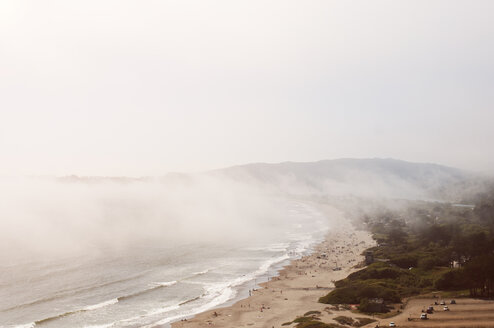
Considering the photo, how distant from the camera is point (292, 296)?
51281 millimetres

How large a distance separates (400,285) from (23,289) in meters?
55.5

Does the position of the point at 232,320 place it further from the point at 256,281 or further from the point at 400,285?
the point at 400,285

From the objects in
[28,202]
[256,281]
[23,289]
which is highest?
[28,202]

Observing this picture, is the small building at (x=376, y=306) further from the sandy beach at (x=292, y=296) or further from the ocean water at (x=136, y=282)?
the ocean water at (x=136, y=282)

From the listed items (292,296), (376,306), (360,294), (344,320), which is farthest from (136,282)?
(376,306)

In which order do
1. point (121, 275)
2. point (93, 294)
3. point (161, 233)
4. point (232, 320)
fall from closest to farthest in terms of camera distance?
point (232, 320)
point (93, 294)
point (121, 275)
point (161, 233)

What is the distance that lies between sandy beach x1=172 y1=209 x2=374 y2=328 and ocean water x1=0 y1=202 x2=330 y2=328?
2.90 meters

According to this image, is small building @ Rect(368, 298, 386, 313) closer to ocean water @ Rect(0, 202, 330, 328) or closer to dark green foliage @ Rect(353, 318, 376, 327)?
dark green foliage @ Rect(353, 318, 376, 327)

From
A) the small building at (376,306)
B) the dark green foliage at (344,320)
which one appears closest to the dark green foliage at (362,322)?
the dark green foliage at (344,320)

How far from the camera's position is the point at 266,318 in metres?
42.3

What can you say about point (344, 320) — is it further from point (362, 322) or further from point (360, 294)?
point (360, 294)

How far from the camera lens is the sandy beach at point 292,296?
1623 inches

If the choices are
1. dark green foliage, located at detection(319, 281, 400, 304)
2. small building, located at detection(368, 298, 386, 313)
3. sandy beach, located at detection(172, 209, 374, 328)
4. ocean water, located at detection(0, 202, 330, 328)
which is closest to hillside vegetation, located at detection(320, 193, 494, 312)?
dark green foliage, located at detection(319, 281, 400, 304)

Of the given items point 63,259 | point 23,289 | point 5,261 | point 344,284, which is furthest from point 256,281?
point 5,261
